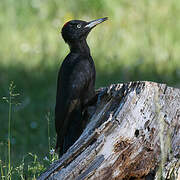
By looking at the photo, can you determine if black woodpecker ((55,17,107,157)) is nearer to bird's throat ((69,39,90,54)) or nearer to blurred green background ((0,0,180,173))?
bird's throat ((69,39,90,54))

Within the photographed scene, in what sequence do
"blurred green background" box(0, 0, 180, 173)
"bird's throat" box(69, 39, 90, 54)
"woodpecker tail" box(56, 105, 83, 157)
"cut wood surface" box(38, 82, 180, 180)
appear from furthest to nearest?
1. "blurred green background" box(0, 0, 180, 173)
2. "bird's throat" box(69, 39, 90, 54)
3. "woodpecker tail" box(56, 105, 83, 157)
4. "cut wood surface" box(38, 82, 180, 180)

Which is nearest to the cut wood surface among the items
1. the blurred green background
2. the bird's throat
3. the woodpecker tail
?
the woodpecker tail

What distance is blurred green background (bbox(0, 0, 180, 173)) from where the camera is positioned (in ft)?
28.9

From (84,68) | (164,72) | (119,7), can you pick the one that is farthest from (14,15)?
(84,68)

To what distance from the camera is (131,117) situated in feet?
13.1

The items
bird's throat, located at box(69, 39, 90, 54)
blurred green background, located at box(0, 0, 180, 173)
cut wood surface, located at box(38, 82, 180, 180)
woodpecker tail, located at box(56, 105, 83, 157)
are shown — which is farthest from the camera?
blurred green background, located at box(0, 0, 180, 173)

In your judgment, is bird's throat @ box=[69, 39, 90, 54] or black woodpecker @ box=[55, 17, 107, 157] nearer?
black woodpecker @ box=[55, 17, 107, 157]

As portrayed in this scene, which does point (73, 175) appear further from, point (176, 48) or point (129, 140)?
point (176, 48)

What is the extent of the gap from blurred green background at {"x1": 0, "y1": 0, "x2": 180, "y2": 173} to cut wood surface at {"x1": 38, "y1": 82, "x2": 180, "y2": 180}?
12.6ft

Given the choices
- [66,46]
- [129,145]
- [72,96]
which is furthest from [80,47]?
[66,46]

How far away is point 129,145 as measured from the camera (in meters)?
3.93

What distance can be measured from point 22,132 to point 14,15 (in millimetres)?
4157

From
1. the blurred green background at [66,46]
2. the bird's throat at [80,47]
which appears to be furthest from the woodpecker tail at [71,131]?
the blurred green background at [66,46]

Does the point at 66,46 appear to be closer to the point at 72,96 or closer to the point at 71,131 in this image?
the point at 72,96
